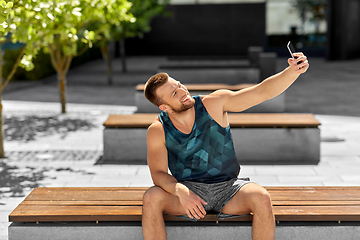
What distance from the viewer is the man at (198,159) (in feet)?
11.7

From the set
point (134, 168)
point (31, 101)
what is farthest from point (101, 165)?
point (31, 101)

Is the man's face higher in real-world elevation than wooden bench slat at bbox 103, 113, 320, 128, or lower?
higher

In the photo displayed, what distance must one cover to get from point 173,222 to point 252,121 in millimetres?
3919

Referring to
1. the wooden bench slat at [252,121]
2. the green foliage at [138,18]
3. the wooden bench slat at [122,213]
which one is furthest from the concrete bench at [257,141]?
the green foliage at [138,18]

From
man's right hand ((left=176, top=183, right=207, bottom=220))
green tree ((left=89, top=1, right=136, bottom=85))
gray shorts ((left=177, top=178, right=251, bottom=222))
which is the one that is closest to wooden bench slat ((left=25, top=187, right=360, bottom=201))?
gray shorts ((left=177, top=178, right=251, bottom=222))

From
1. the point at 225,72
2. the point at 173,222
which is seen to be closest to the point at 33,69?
the point at 225,72

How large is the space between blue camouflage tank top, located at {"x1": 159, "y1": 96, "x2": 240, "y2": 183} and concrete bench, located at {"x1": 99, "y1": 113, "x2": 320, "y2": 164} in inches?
143

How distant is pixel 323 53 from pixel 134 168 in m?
28.5

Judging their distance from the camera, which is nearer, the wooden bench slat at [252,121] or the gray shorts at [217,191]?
the gray shorts at [217,191]

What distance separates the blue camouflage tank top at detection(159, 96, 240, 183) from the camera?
3740mm

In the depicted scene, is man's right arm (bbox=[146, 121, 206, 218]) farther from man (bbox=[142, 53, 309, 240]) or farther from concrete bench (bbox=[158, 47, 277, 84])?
concrete bench (bbox=[158, 47, 277, 84])

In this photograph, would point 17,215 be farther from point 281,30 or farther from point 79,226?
point 281,30

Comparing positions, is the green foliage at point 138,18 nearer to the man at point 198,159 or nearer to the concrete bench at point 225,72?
the concrete bench at point 225,72

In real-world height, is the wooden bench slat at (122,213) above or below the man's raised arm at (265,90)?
below
